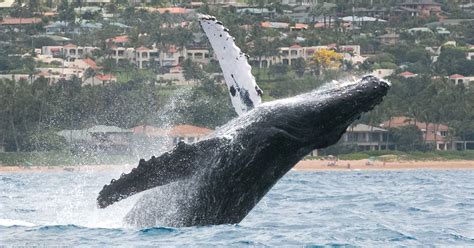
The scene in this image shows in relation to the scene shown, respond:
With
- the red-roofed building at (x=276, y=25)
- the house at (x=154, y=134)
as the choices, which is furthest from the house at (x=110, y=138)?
the red-roofed building at (x=276, y=25)

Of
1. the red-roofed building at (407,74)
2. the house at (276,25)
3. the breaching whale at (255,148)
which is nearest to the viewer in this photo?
the breaching whale at (255,148)

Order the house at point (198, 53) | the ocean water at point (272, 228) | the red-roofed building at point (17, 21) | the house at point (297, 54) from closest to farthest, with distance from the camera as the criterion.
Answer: the ocean water at point (272, 228) < the house at point (297, 54) < the house at point (198, 53) < the red-roofed building at point (17, 21)

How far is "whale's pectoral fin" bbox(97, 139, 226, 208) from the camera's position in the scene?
11523 mm

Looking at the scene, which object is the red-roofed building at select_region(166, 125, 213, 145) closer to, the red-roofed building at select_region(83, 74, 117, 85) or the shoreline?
the shoreline

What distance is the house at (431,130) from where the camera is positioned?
7381cm

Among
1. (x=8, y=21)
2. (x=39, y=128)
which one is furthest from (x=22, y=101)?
(x=8, y=21)

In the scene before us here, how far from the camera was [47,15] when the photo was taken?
123 m

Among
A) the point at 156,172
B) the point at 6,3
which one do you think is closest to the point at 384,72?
the point at 6,3

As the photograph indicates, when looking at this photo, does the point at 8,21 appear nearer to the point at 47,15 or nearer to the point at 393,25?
the point at 47,15

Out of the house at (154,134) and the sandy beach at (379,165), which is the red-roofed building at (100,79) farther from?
the sandy beach at (379,165)

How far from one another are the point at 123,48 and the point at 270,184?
8813cm

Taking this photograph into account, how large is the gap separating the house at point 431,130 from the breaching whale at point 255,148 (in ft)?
203

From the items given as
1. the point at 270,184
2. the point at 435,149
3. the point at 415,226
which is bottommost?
the point at 435,149

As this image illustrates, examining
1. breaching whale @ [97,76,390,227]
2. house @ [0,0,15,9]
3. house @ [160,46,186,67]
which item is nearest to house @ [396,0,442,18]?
house @ [160,46,186,67]
